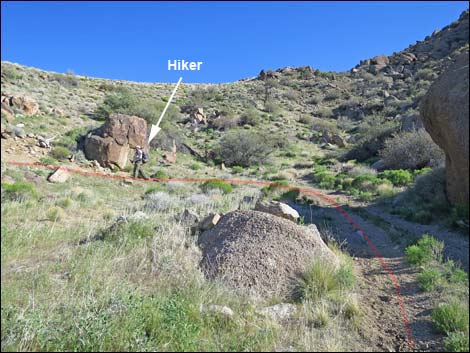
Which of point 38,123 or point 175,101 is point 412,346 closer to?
point 38,123

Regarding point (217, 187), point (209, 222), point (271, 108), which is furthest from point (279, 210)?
point (271, 108)

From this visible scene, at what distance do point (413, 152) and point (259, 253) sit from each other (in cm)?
1363

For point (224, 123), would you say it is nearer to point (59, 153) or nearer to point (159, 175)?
point (159, 175)

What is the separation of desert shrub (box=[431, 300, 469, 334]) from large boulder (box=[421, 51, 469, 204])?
256cm

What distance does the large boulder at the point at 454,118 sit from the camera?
5.69m

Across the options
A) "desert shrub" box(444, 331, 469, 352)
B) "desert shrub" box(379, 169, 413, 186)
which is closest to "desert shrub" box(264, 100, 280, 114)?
"desert shrub" box(379, 169, 413, 186)

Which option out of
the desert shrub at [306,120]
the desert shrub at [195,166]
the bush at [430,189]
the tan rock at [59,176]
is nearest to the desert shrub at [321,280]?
the bush at [430,189]

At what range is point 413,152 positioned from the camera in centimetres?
1580

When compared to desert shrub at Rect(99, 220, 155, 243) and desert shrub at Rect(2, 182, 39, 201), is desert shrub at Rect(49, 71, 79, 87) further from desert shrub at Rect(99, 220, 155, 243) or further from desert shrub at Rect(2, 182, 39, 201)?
desert shrub at Rect(99, 220, 155, 243)

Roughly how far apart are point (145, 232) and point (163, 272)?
1543 mm

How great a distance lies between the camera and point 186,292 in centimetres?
389

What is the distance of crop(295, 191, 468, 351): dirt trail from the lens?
3520mm

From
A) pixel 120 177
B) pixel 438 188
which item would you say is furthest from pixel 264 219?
pixel 120 177

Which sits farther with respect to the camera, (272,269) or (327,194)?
(327,194)
